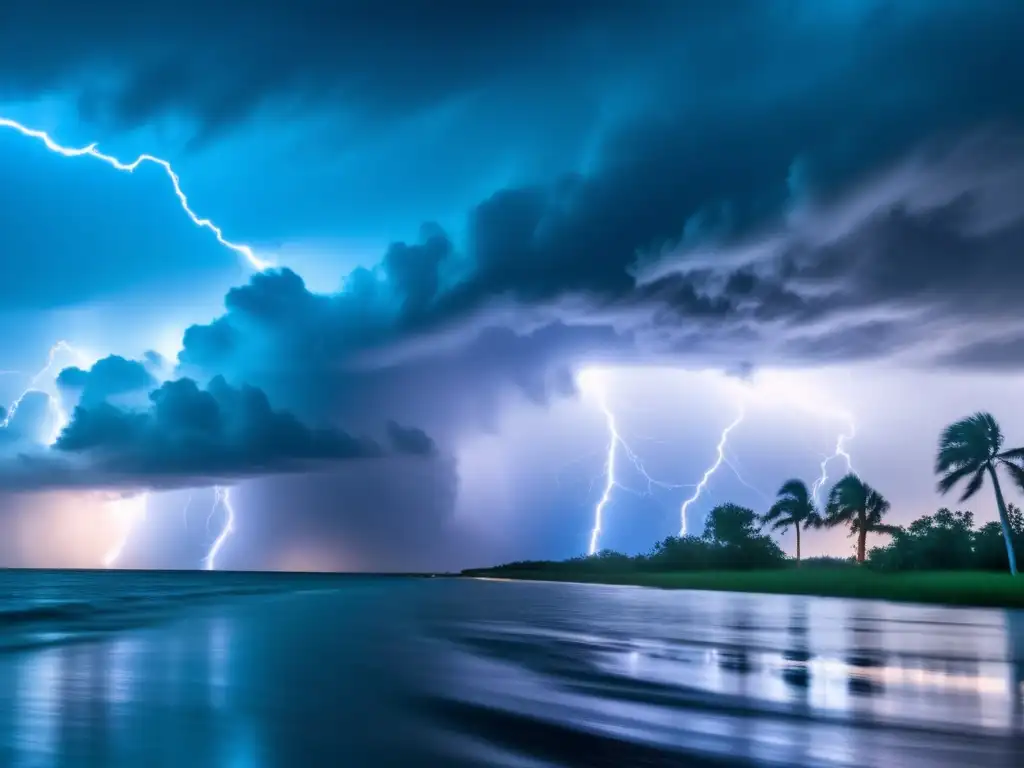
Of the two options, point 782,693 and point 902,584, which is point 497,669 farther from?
point 902,584

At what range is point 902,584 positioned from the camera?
191 ft

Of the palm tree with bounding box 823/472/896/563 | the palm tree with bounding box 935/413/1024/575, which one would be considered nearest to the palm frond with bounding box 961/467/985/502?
the palm tree with bounding box 935/413/1024/575

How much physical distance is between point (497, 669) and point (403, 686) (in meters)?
3.16

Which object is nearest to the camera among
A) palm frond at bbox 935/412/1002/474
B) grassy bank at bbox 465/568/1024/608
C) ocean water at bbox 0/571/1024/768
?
ocean water at bbox 0/571/1024/768

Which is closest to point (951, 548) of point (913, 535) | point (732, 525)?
point (913, 535)

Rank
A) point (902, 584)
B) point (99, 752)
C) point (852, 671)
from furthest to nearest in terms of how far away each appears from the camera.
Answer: point (902, 584)
point (852, 671)
point (99, 752)

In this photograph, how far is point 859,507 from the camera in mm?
90625

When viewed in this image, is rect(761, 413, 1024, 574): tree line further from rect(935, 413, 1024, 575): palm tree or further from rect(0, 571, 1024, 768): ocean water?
rect(0, 571, 1024, 768): ocean water

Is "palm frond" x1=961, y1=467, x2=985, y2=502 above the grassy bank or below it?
above

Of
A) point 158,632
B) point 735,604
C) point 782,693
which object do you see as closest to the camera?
point 782,693

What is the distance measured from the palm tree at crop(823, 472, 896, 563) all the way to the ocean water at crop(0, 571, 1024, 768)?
62618 millimetres

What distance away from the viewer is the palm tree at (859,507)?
9025cm

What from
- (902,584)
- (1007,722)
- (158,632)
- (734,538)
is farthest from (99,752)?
(734,538)

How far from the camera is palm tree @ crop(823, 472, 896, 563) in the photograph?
90.2m
